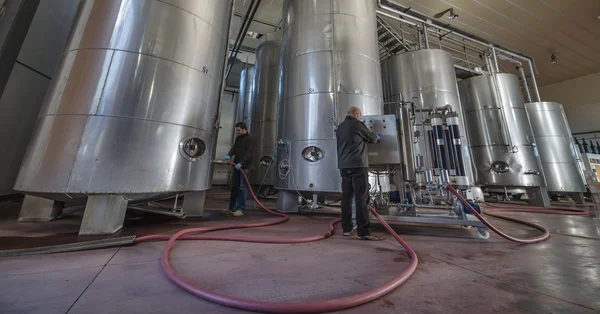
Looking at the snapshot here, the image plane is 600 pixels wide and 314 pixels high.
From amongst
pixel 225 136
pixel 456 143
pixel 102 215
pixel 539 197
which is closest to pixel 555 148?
pixel 539 197

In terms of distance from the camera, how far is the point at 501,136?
252 inches

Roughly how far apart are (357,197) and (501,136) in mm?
6598

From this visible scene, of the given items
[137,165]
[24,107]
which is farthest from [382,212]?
[24,107]

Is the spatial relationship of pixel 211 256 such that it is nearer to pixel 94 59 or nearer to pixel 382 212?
pixel 382 212

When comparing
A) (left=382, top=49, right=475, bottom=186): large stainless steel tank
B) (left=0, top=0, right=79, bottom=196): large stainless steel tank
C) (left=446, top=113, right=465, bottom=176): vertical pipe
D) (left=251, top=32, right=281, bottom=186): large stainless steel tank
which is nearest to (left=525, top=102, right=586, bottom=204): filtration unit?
(left=382, top=49, right=475, bottom=186): large stainless steel tank

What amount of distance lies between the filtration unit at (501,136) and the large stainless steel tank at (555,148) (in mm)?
1080

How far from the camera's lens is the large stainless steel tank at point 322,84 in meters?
3.77

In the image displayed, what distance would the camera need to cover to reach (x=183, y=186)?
2871 mm

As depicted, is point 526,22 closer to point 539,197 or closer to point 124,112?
point 539,197

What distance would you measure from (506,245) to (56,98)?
200 inches

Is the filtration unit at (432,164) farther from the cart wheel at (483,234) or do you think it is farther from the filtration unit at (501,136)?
the filtration unit at (501,136)

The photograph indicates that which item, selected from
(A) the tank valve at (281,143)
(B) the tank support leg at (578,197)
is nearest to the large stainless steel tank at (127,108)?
(A) the tank valve at (281,143)

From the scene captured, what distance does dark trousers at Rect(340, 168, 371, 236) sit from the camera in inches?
94.8

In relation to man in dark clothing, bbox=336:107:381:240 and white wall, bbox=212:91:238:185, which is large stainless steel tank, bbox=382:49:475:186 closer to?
man in dark clothing, bbox=336:107:381:240
